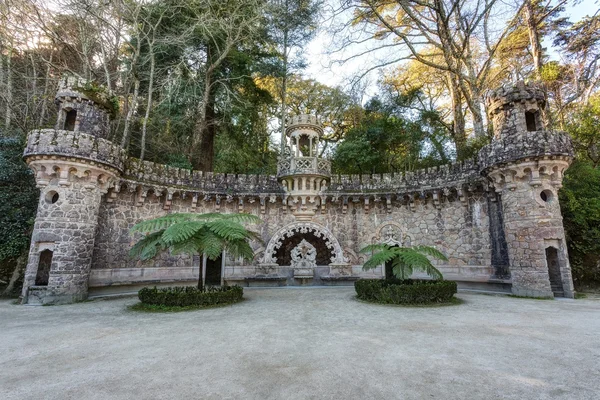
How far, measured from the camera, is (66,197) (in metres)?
9.98

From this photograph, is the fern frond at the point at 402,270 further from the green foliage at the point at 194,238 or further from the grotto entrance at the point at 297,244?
the grotto entrance at the point at 297,244

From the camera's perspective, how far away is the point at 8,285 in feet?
36.6

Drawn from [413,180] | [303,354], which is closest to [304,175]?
[413,180]

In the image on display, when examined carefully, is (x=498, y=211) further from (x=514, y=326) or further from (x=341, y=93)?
(x=341, y=93)

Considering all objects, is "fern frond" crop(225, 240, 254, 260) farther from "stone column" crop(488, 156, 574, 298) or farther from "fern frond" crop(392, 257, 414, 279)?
"stone column" crop(488, 156, 574, 298)

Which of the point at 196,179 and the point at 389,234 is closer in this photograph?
the point at 196,179

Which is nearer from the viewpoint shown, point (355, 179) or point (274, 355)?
point (274, 355)

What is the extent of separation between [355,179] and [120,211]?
10.7 meters

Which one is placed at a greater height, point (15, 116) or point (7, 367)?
point (15, 116)

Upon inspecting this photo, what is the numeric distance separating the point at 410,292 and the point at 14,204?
1448 centimetres

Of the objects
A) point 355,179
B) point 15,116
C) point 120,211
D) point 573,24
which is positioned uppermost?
point 573,24

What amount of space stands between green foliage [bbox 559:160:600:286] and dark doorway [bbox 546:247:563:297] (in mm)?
1567

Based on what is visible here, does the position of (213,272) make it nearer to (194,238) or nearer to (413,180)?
(194,238)

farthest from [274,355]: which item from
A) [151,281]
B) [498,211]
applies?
[498,211]
